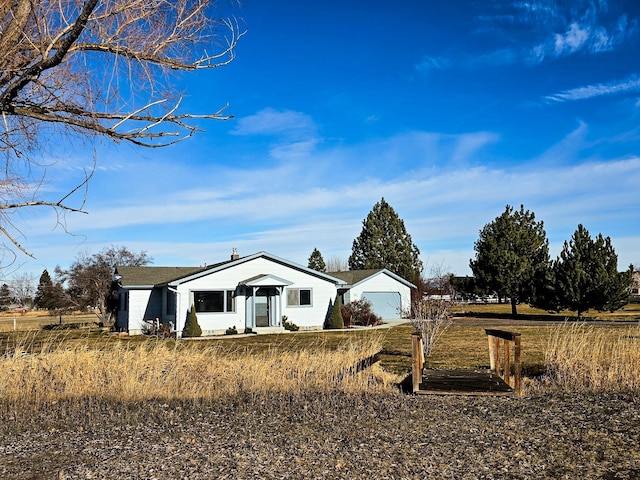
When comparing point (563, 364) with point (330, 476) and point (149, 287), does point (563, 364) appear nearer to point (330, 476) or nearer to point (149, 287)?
point (330, 476)

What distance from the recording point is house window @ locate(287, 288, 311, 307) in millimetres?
26688

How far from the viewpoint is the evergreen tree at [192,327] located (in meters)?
22.8

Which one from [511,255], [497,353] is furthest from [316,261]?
[497,353]

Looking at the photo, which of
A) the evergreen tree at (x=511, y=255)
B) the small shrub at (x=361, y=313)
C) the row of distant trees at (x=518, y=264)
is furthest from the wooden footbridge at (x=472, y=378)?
the evergreen tree at (x=511, y=255)

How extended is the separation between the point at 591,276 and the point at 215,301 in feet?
61.2

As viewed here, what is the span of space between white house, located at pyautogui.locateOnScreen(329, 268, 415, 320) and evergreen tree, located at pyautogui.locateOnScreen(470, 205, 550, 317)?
18.0 feet

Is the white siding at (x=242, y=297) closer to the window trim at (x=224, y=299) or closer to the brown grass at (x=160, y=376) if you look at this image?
Result: the window trim at (x=224, y=299)

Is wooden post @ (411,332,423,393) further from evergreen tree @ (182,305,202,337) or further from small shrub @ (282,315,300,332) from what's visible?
small shrub @ (282,315,300,332)

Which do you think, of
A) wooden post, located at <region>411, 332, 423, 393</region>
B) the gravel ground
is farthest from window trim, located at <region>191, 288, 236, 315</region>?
the gravel ground

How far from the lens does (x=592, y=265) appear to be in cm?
2792

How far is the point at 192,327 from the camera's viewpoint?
902 inches

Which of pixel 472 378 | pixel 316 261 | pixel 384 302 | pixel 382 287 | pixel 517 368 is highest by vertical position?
pixel 316 261

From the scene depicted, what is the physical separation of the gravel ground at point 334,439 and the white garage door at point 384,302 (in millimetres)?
25956

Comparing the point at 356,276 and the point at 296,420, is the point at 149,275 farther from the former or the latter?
the point at 296,420
